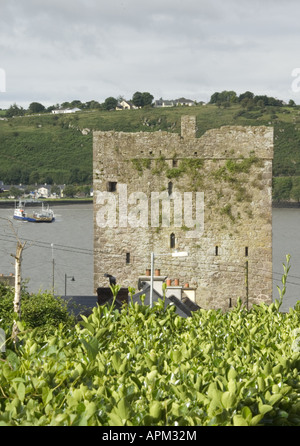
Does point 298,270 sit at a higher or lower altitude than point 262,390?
lower

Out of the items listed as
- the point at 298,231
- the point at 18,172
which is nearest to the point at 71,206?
the point at 18,172

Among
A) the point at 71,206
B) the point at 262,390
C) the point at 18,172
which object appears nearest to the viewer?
the point at 262,390

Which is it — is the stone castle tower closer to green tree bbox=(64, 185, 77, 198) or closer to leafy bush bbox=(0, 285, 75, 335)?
leafy bush bbox=(0, 285, 75, 335)

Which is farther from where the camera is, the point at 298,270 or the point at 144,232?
the point at 298,270

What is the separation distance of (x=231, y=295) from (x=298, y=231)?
Result: 316 feet

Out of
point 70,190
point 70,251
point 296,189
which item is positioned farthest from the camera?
point 70,190

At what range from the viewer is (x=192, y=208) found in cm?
3634

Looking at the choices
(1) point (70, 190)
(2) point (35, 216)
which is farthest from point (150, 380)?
(1) point (70, 190)

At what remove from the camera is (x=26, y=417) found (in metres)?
7.30

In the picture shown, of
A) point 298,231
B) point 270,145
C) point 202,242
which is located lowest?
point 298,231

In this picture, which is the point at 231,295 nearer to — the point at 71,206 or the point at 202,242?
the point at 202,242

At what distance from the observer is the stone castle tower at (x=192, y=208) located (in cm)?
3594

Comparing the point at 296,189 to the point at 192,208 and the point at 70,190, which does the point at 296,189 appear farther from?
the point at 192,208

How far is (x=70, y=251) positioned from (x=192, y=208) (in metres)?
68.5
